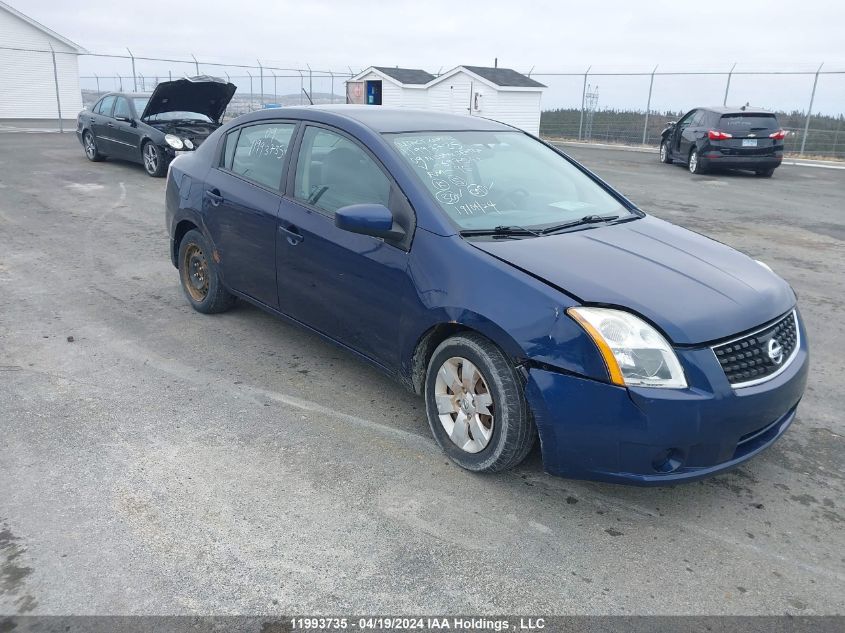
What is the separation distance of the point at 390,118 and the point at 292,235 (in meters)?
0.93

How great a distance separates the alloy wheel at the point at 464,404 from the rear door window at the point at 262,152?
1.84 meters

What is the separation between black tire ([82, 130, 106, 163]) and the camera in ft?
48.0

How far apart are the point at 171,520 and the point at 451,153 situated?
96.1 inches

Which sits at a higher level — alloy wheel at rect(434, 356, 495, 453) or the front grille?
the front grille

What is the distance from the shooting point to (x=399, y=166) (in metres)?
3.69

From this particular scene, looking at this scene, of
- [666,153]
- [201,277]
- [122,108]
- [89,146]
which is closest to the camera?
[201,277]

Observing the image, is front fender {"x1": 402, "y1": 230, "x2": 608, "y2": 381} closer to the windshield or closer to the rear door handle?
the windshield

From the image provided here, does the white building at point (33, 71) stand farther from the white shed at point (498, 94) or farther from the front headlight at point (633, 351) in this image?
the front headlight at point (633, 351)

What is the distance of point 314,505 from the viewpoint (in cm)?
311

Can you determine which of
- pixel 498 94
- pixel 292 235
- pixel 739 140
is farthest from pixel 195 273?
pixel 498 94

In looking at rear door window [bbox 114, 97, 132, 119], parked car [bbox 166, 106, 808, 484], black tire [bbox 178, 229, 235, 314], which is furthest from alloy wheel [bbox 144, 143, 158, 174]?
parked car [bbox 166, 106, 808, 484]

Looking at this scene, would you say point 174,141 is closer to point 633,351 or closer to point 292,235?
point 292,235

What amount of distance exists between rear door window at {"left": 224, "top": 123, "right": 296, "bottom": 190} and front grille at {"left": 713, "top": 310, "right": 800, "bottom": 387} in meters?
2.84

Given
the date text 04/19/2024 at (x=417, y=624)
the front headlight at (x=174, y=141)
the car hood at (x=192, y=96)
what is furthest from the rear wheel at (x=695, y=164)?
the date text 04/19/2024 at (x=417, y=624)
